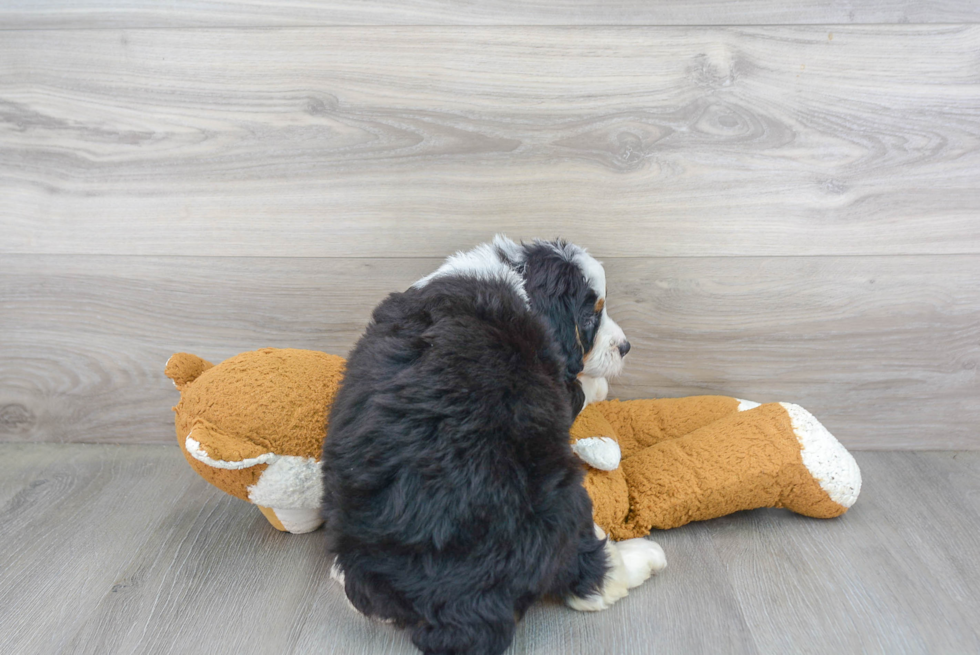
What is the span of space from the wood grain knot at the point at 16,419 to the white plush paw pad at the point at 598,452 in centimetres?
148

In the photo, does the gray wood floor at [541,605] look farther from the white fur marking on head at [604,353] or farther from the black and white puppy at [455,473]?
the white fur marking on head at [604,353]

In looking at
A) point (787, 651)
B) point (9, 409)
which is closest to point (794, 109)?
point (787, 651)

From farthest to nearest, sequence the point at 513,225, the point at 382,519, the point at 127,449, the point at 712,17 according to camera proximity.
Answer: the point at 127,449
the point at 513,225
the point at 712,17
the point at 382,519

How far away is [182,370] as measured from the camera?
4.44 ft

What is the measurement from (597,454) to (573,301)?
0.99 feet

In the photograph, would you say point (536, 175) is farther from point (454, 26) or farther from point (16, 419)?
→ point (16, 419)

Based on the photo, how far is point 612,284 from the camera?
A: 162cm

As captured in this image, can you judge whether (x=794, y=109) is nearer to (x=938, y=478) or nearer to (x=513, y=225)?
(x=513, y=225)

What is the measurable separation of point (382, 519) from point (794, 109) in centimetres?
125

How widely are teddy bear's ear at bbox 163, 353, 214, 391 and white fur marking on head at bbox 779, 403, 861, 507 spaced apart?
1231 millimetres

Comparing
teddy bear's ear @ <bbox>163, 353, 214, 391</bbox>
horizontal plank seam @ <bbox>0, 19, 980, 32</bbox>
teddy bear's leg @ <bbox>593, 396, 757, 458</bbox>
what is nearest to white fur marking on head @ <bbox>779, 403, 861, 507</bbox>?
teddy bear's leg @ <bbox>593, 396, 757, 458</bbox>

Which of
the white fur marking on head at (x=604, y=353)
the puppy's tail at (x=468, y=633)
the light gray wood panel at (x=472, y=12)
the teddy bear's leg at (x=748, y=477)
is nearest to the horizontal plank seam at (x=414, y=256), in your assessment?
the white fur marking on head at (x=604, y=353)

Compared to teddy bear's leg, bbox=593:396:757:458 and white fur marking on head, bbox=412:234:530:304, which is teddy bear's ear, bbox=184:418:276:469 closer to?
white fur marking on head, bbox=412:234:530:304

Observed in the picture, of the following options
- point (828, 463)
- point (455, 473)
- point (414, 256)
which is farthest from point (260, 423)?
point (828, 463)
